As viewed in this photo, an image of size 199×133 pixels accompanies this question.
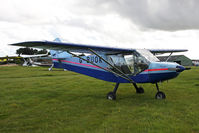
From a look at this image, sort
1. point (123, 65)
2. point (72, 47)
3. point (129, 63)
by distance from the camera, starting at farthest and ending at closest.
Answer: point (123, 65) → point (129, 63) → point (72, 47)

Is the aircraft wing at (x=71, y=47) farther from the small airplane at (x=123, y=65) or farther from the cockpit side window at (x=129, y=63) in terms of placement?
the cockpit side window at (x=129, y=63)

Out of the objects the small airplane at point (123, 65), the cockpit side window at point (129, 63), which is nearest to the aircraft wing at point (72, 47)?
the small airplane at point (123, 65)

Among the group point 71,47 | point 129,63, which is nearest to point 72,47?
point 71,47

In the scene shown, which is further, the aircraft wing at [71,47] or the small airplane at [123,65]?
the small airplane at [123,65]

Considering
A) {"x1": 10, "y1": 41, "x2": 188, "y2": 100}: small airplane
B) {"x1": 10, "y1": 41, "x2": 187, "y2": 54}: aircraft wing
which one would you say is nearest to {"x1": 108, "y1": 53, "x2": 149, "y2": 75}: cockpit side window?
{"x1": 10, "y1": 41, "x2": 188, "y2": 100}: small airplane

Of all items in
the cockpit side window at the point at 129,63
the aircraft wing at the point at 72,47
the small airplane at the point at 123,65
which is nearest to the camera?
the aircraft wing at the point at 72,47

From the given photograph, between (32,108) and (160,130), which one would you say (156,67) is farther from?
(32,108)

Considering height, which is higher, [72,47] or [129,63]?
[72,47]

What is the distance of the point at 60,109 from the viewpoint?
675 cm

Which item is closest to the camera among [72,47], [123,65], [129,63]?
[72,47]

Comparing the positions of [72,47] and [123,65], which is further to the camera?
[123,65]

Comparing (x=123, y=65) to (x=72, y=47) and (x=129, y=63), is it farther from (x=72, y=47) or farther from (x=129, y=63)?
(x=72, y=47)

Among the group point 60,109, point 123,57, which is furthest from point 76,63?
point 60,109

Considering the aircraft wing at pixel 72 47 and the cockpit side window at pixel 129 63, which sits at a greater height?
the aircraft wing at pixel 72 47
